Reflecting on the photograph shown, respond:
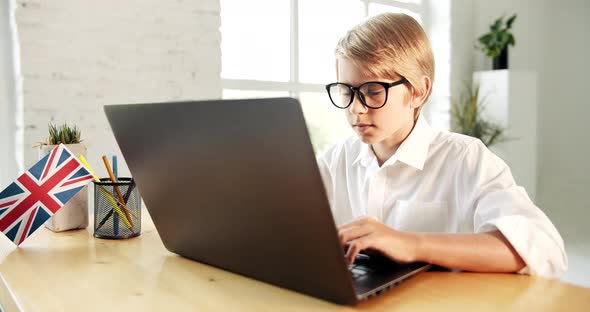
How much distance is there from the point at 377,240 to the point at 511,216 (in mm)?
269

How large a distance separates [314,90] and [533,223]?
2868 mm

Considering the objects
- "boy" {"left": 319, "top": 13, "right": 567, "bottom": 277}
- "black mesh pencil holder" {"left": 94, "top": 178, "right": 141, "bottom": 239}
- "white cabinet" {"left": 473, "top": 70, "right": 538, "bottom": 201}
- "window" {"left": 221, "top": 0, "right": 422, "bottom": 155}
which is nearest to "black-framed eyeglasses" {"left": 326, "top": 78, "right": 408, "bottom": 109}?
"boy" {"left": 319, "top": 13, "right": 567, "bottom": 277}

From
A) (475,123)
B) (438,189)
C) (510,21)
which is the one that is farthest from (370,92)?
(510,21)

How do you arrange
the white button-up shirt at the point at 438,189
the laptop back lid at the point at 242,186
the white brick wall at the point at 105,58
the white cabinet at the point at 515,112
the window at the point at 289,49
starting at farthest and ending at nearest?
the white cabinet at the point at 515,112 < the window at the point at 289,49 < the white brick wall at the point at 105,58 < the white button-up shirt at the point at 438,189 < the laptop back lid at the point at 242,186

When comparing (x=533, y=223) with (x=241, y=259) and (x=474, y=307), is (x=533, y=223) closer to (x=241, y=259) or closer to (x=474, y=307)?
(x=474, y=307)

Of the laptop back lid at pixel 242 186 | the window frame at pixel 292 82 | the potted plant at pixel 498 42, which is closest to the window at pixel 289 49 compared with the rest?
the window frame at pixel 292 82

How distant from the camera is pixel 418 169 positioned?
47.7 inches

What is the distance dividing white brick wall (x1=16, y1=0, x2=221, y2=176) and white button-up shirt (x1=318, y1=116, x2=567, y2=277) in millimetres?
1525

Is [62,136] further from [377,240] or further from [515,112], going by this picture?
[515,112]

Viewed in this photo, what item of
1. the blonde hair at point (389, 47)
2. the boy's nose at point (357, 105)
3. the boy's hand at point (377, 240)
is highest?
the blonde hair at point (389, 47)

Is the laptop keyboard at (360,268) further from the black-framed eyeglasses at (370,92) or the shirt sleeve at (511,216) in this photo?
the black-framed eyeglasses at (370,92)

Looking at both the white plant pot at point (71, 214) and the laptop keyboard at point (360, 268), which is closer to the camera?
the laptop keyboard at point (360, 268)

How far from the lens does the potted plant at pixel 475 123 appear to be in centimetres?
418

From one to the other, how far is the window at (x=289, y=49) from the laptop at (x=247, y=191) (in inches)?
88.8
